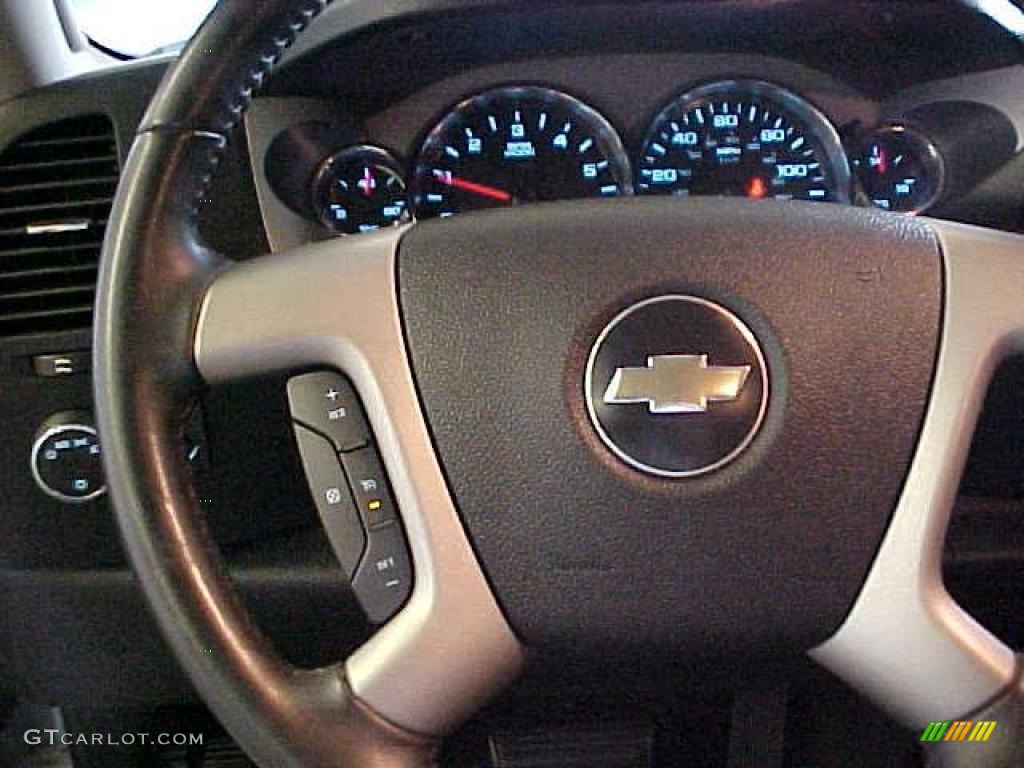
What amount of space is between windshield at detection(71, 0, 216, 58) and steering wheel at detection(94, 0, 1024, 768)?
551mm

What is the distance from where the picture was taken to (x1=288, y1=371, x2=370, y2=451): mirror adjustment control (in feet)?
2.78

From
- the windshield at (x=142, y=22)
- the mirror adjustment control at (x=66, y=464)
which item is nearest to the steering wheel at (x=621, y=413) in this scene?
the mirror adjustment control at (x=66, y=464)

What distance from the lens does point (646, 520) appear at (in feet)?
2.53

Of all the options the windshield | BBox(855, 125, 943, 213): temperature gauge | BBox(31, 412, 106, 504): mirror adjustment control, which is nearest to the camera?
BBox(31, 412, 106, 504): mirror adjustment control

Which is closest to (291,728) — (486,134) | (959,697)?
(959,697)

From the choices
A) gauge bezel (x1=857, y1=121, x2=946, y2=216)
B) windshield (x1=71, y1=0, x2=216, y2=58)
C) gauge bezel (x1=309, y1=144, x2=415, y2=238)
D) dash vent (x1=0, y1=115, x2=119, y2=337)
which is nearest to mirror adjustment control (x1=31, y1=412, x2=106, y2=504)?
dash vent (x1=0, y1=115, x2=119, y2=337)

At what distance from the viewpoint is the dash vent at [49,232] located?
1057 mm

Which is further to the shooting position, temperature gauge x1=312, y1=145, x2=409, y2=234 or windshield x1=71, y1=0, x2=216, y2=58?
windshield x1=71, y1=0, x2=216, y2=58

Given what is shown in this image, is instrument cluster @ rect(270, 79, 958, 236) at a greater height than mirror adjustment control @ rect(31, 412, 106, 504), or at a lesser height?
greater

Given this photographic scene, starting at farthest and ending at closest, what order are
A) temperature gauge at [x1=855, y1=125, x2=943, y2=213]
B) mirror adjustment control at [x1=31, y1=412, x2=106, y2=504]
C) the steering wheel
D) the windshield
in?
the windshield, temperature gauge at [x1=855, y1=125, x2=943, y2=213], mirror adjustment control at [x1=31, y1=412, x2=106, y2=504], the steering wheel

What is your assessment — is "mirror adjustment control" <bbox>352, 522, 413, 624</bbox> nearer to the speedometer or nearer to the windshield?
the speedometer

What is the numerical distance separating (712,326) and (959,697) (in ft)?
0.74

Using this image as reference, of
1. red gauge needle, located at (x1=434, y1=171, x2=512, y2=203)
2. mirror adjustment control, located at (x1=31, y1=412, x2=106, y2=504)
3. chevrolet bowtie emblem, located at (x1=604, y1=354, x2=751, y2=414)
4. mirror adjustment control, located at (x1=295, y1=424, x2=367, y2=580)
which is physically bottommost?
mirror adjustment control, located at (x1=31, y1=412, x2=106, y2=504)

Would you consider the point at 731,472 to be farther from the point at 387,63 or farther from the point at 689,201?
the point at 387,63
